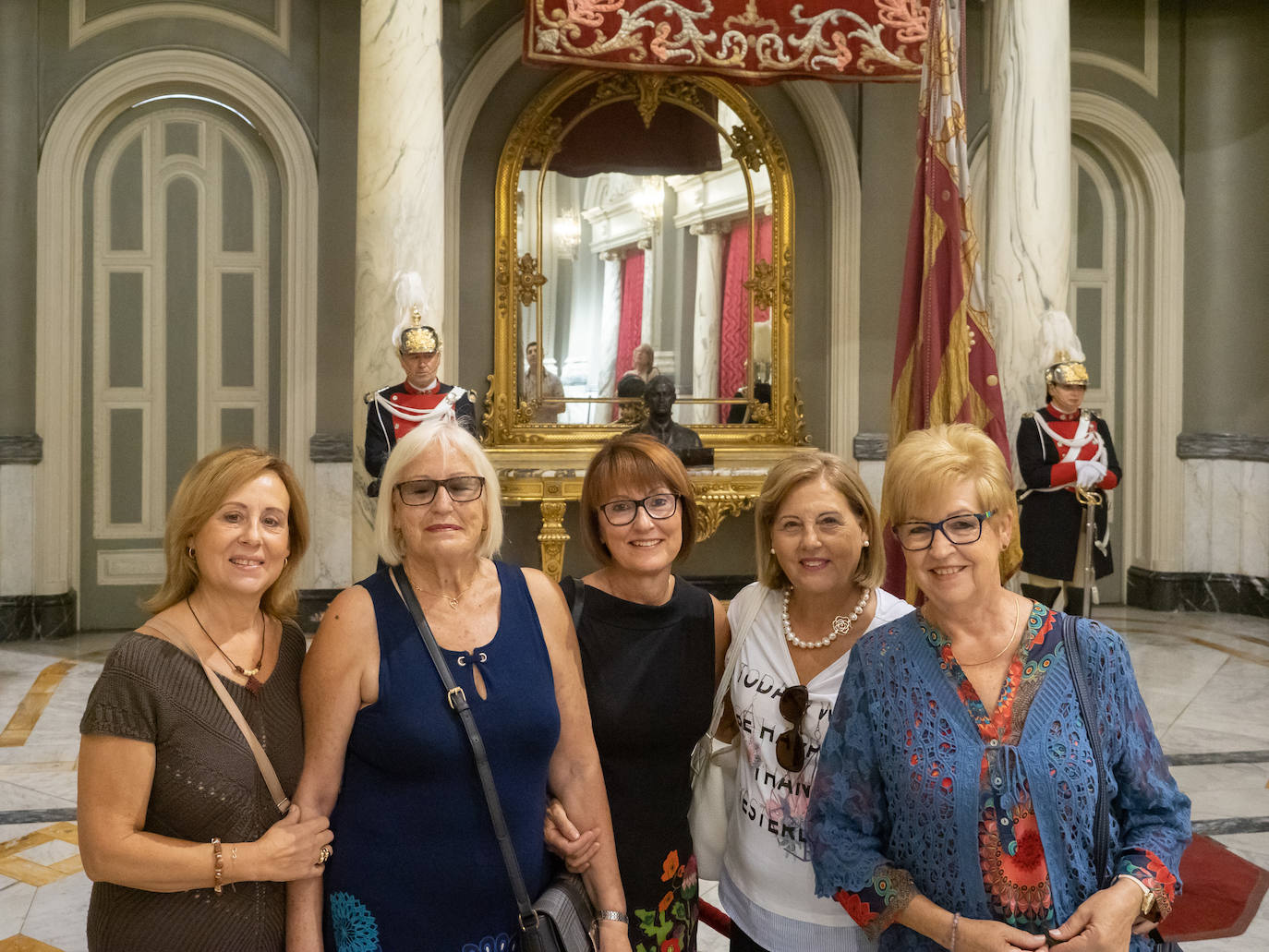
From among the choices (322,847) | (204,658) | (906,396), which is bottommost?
(322,847)

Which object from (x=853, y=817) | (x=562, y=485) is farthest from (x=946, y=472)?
(x=562, y=485)

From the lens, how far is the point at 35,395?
6684 mm

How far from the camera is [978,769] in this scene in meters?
1.55

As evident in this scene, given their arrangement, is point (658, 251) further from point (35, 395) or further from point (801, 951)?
point (801, 951)

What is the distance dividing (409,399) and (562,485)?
172 cm

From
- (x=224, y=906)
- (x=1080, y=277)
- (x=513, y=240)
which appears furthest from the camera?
(x=1080, y=277)


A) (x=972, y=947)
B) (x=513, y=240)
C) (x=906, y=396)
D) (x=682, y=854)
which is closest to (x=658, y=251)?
(x=513, y=240)

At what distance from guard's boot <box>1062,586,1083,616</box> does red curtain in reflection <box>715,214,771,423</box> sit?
2655mm

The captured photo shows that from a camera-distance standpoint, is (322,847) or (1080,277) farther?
(1080,277)

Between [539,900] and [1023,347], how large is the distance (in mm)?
4353

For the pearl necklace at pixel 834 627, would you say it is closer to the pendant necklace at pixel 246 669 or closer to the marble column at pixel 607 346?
the pendant necklace at pixel 246 669

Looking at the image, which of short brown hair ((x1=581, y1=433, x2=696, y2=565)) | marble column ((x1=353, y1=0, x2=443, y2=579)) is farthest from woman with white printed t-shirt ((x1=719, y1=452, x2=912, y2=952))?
marble column ((x1=353, y1=0, x2=443, y2=579))

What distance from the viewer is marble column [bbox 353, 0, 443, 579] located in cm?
515

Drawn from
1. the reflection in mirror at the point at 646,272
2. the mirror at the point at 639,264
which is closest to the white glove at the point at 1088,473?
the mirror at the point at 639,264
